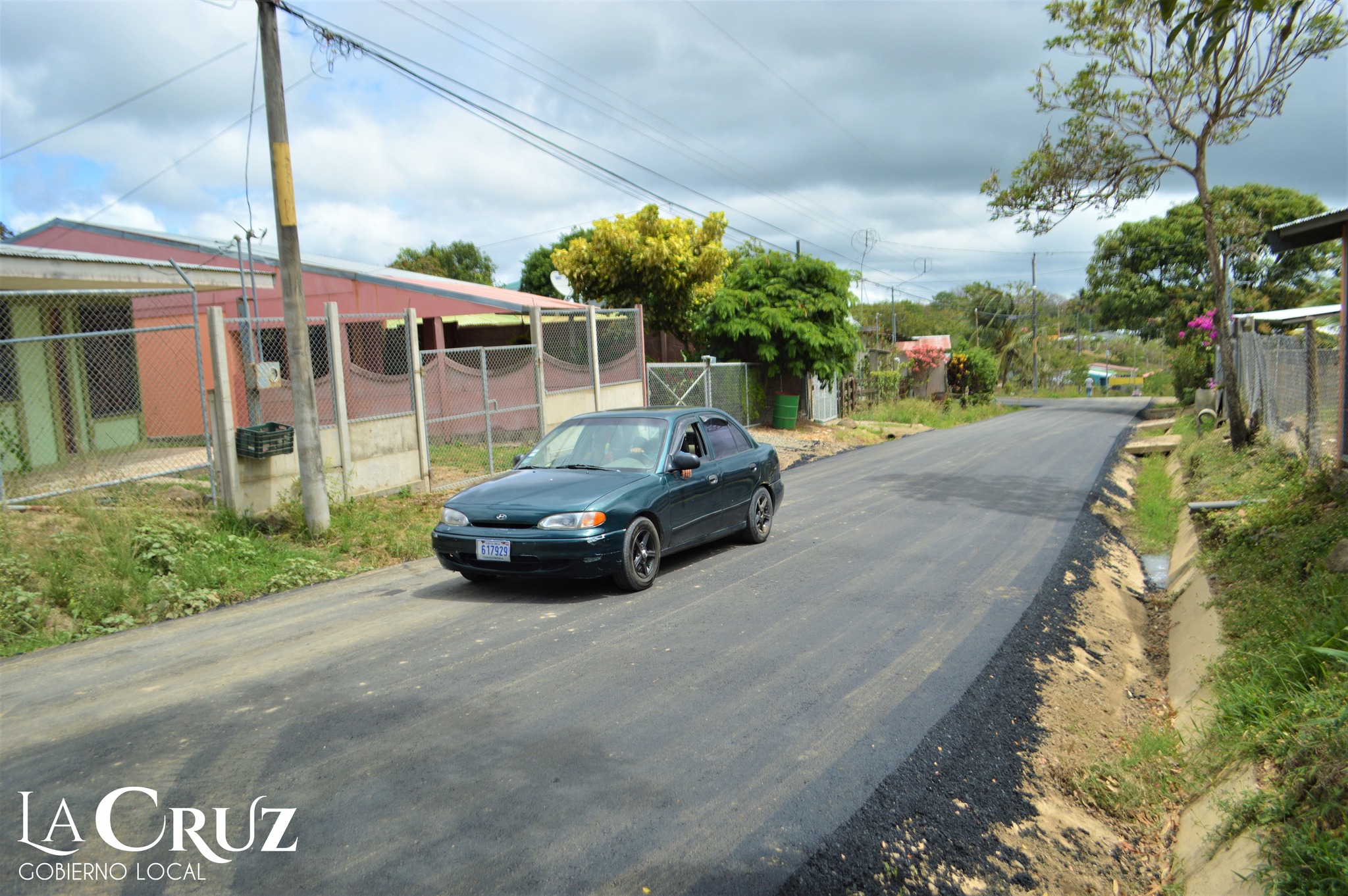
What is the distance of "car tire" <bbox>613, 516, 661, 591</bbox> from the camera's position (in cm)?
705

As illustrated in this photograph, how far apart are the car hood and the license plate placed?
7.7 inches

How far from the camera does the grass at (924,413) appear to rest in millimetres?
30859

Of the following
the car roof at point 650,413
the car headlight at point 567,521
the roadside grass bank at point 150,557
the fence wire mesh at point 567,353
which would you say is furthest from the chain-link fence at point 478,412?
the car headlight at point 567,521

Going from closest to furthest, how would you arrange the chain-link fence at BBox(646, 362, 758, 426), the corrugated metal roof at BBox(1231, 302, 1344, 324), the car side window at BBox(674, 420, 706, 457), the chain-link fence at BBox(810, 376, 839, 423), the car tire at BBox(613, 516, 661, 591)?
the car tire at BBox(613, 516, 661, 591), the car side window at BBox(674, 420, 706, 457), the corrugated metal roof at BBox(1231, 302, 1344, 324), the chain-link fence at BBox(646, 362, 758, 426), the chain-link fence at BBox(810, 376, 839, 423)

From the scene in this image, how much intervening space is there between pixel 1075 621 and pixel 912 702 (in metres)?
2.68

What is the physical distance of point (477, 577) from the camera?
7.64 meters

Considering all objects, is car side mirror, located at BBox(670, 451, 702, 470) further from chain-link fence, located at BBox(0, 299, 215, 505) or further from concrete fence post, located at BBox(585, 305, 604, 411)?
concrete fence post, located at BBox(585, 305, 604, 411)

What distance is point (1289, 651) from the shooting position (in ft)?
16.0

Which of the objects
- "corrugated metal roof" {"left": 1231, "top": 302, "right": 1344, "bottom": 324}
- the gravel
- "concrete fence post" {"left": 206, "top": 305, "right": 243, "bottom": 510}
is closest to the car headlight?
the gravel

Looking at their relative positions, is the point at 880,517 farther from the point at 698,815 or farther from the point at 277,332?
the point at 277,332

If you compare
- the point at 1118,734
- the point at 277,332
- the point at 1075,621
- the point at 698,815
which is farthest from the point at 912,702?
the point at 277,332

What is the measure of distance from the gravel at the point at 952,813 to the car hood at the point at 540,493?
3.34 metres

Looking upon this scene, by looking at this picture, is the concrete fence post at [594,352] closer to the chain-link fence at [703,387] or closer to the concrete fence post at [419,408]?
the chain-link fence at [703,387]

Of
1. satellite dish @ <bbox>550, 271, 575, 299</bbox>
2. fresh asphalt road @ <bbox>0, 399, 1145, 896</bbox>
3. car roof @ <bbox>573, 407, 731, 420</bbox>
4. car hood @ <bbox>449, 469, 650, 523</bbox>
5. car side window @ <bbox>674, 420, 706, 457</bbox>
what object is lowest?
fresh asphalt road @ <bbox>0, 399, 1145, 896</bbox>
